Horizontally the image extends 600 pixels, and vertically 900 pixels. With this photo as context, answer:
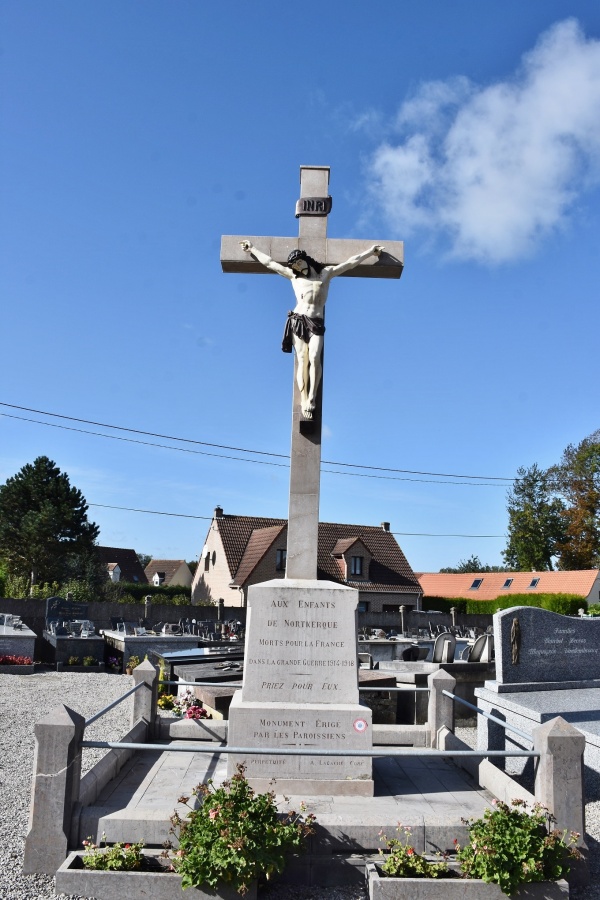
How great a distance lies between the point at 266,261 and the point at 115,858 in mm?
5293

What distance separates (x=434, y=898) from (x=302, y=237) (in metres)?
5.82

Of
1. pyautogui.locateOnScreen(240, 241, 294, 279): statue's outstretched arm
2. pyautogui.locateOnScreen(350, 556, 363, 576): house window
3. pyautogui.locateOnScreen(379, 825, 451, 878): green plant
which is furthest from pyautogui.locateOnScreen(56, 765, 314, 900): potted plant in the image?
pyautogui.locateOnScreen(350, 556, 363, 576): house window

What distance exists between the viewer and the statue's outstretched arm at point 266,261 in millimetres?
7258

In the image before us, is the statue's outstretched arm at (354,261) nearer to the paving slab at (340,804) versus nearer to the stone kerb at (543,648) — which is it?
the paving slab at (340,804)

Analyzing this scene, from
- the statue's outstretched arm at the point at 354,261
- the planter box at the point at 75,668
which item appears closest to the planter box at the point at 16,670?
the planter box at the point at 75,668

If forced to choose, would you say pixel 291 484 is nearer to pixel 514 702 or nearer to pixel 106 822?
pixel 106 822

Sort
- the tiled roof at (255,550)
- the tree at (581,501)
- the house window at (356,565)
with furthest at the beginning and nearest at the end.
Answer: the tree at (581,501) < the house window at (356,565) < the tiled roof at (255,550)

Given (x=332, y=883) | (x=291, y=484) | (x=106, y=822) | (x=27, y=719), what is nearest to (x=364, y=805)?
(x=332, y=883)

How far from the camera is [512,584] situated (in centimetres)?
4788

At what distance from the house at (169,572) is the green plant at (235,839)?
64.1 metres

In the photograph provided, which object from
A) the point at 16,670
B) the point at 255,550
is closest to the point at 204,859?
the point at 16,670

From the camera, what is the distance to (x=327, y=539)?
40500 mm

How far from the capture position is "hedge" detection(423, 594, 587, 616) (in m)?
35.6

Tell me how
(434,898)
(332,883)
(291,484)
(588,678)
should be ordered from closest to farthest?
(434,898), (332,883), (291,484), (588,678)
